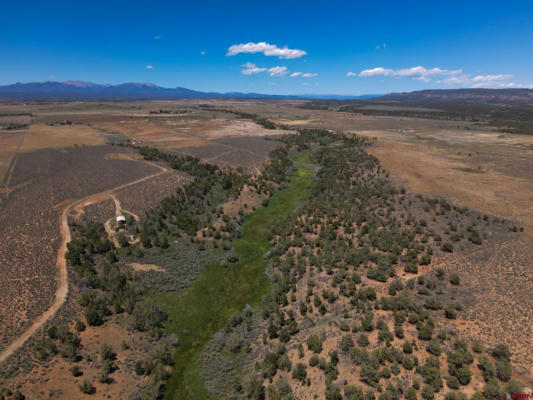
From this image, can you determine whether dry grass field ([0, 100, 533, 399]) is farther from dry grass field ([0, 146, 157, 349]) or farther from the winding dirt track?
the winding dirt track

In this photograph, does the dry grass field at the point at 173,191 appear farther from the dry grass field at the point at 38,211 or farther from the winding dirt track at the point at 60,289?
the winding dirt track at the point at 60,289

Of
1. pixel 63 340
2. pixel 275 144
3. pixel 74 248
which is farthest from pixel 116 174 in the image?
pixel 275 144

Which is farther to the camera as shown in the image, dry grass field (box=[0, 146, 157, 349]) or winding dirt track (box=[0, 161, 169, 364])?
dry grass field (box=[0, 146, 157, 349])

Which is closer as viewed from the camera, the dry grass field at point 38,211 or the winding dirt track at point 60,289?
the winding dirt track at point 60,289

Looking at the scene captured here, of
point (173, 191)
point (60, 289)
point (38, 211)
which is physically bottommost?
point (60, 289)

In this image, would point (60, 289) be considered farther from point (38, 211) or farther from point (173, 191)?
point (173, 191)

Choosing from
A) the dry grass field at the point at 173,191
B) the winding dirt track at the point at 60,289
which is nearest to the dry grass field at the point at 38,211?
the dry grass field at the point at 173,191

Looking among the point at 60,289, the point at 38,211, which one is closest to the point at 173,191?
the point at 38,211

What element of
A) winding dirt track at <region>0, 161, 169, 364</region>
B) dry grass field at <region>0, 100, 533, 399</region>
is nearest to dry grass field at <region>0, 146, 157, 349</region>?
dry grass field at <region>0, 100, 533, 399</region>

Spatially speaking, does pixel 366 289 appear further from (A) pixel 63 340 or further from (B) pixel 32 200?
(B) pixel 32 200

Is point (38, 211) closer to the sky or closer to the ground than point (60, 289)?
closer to the sky

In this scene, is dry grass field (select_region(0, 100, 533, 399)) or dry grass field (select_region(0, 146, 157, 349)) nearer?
dry grass field (select_region(0, 100, 533, 399))
